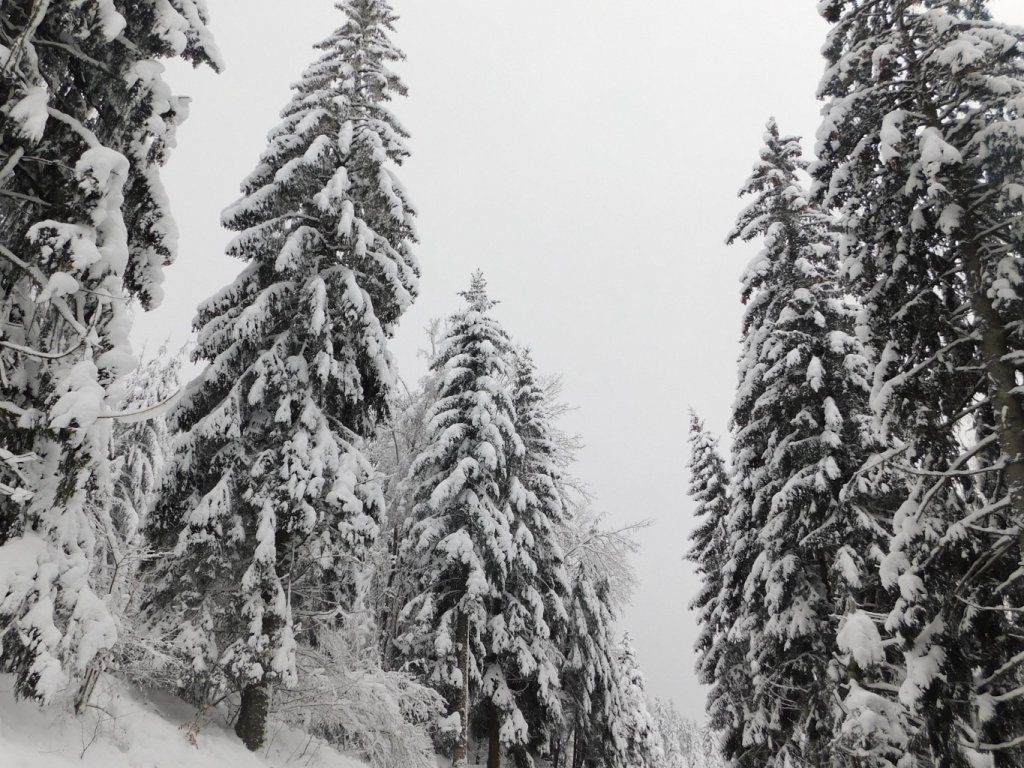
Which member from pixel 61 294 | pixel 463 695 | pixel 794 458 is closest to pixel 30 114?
pixel 61 294

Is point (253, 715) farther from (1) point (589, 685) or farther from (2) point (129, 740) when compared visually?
(1) point (589, 685)

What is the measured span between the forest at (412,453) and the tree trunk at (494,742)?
310 mm

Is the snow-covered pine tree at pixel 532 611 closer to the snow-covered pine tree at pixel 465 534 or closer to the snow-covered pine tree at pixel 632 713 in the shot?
the snow-covered pine tree at pixel 465 534

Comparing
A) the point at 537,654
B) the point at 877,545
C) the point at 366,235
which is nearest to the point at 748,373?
the point at 877,545

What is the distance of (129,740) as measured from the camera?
712 cm

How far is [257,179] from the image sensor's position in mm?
12242

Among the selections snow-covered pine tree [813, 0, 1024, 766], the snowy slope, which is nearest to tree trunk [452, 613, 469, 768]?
the snowy slope

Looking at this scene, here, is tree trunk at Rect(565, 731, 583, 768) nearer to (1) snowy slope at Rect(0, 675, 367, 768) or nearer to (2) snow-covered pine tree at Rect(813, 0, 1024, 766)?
(1) snowy slope at Rect(0, 675, 367, 768)

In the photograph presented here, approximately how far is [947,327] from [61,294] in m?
8.88

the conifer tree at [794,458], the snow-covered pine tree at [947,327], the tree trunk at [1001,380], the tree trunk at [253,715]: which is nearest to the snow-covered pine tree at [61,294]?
the tree trunk at [253,715]

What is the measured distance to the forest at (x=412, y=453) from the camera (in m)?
5.38

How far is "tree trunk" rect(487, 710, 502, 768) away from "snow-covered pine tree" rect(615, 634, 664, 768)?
4.98 m

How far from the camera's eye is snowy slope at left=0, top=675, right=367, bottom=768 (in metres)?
5.44

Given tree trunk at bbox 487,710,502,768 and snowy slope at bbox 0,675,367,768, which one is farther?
tree trunk at bbox 487,710,502,768
